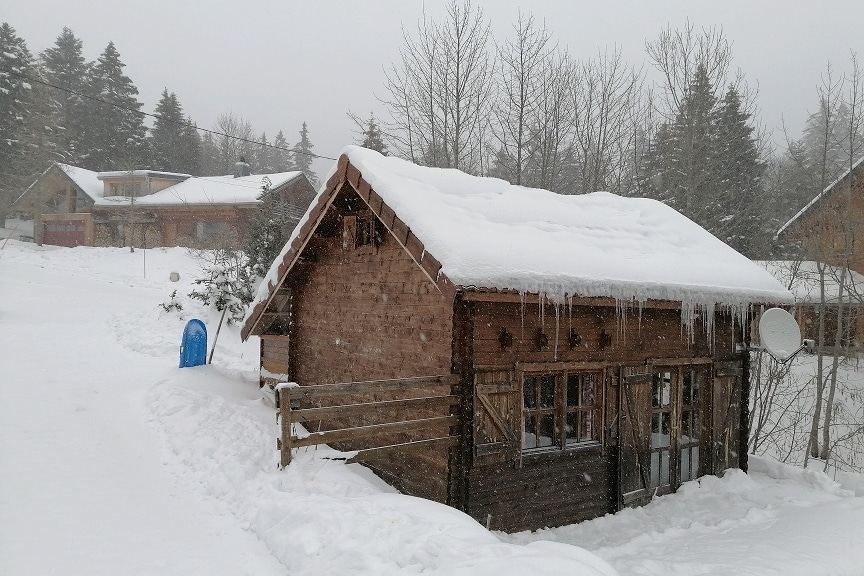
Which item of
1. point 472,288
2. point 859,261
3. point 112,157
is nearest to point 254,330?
point 472,288

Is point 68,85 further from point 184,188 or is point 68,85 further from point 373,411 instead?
point 373,411

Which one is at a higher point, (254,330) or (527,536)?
(254,330)

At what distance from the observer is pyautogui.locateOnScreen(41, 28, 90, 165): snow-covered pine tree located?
39.6 m

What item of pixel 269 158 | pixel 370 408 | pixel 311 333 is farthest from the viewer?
pixel 269 158

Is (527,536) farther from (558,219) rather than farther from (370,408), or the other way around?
(558,219)

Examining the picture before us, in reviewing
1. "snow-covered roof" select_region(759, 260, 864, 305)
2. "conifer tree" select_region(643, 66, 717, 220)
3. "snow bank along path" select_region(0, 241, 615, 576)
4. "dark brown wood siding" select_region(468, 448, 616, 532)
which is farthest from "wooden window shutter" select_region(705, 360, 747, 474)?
→ "conifer tree" select_region(643, 66, 717, 220)

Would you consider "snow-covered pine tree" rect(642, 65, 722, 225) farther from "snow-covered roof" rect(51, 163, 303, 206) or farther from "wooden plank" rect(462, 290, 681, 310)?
"snow-covered roof" rect(51, 163, 303, 206)

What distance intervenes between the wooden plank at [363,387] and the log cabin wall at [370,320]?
31 centimetres

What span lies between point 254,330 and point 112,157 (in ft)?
125

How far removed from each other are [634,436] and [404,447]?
384 centimetres

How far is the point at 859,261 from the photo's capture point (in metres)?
17.6

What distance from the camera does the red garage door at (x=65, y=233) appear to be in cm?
3322

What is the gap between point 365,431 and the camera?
6.02 m

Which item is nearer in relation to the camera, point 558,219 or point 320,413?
point 320,413
